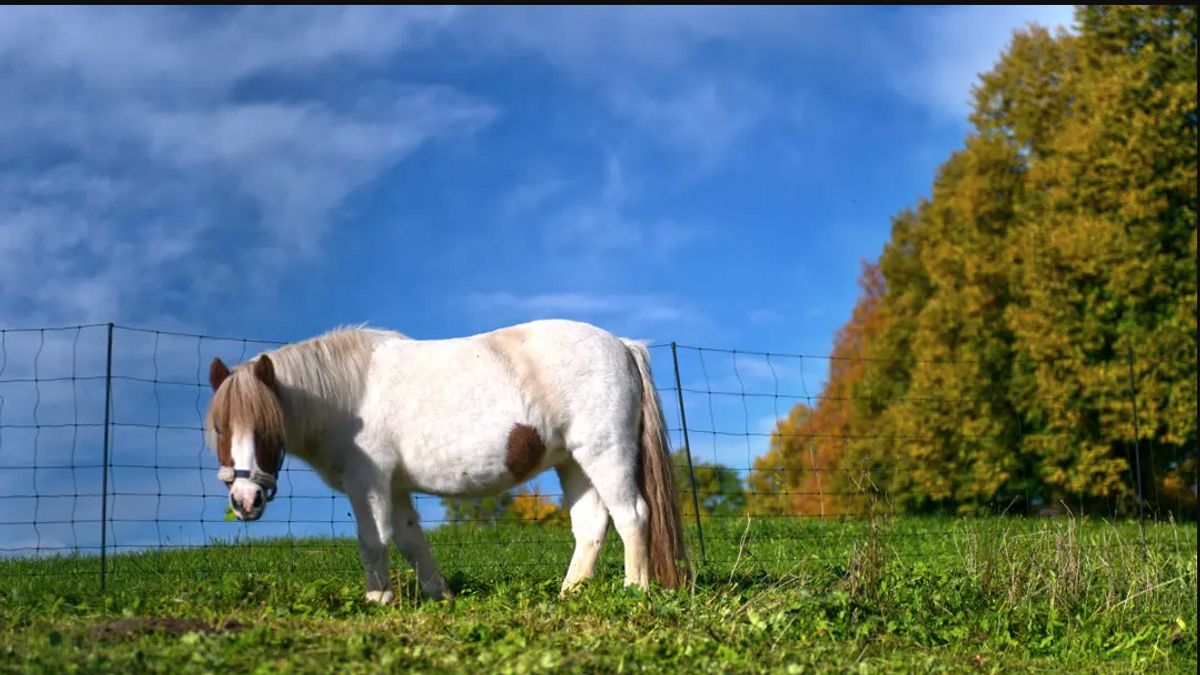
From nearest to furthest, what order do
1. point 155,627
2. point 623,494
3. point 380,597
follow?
point 155,627 → point 380,597 → point 623,494

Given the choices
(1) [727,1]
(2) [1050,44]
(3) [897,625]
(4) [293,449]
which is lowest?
(3) [897,625]

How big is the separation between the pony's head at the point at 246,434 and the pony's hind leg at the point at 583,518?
2013mm

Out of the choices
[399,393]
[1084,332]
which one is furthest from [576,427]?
[1084,332]

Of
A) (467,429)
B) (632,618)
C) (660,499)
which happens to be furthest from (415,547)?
(632,618)

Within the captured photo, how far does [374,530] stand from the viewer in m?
7.14

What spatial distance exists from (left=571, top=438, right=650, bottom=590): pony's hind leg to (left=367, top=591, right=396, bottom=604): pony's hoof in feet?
4.86

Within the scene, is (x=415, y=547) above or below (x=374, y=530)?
below

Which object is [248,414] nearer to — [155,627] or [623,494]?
[155,627]

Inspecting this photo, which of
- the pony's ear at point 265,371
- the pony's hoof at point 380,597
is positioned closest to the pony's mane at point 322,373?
the pony's ear at point 265,371

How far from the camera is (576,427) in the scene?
748 cm

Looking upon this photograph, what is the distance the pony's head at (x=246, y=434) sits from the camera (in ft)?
22.1

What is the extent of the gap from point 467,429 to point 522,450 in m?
0.38

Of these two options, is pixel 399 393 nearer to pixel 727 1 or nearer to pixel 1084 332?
pixel 727 1

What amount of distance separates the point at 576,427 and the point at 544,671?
2430mm
